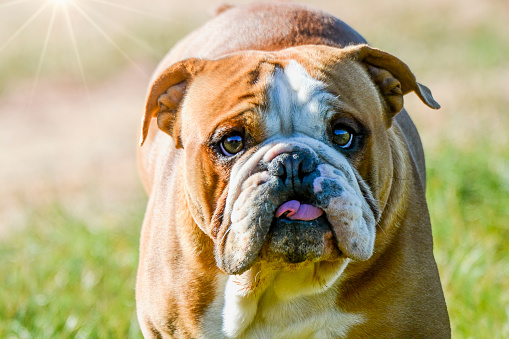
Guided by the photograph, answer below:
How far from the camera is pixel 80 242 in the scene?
634cm

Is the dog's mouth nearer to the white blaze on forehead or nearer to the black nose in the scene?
the black nose

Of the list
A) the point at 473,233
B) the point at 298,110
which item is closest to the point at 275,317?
the point at 298,110

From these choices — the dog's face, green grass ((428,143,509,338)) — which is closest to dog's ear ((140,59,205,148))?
the dog's face

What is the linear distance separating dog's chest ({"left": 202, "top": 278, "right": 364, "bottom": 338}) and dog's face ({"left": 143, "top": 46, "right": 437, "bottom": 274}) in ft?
1.23

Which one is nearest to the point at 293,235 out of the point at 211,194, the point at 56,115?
the point at 211,194

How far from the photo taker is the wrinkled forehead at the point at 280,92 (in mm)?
3141

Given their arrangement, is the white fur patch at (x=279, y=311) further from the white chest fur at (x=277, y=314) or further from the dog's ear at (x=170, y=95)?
the dog's ear at (x=170, y=95)

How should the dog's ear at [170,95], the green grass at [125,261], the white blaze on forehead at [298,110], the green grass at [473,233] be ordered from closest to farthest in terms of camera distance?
1. the white blaze on forehead at [298,110]
2. the dog's ear at [170,95]
3. the green grass at [473,233]
4. the green grass at [125,261]

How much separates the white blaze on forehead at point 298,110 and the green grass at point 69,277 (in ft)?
7.13

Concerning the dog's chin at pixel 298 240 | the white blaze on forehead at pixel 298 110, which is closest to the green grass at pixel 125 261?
the dog's chin at pixel 298 240

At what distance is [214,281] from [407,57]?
963cm

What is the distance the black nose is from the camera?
2926mm

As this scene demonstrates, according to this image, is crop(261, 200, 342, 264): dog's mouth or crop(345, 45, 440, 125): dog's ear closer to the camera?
crop(261, 200, 342, 264): dog's mouth

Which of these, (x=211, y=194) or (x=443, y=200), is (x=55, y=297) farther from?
(x=443, y=200)
